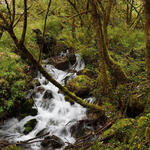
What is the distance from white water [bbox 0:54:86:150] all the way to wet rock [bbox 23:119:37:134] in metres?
0.10

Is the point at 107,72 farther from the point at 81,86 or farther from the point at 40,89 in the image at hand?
the point at 40,89

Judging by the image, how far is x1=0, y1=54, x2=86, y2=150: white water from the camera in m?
4.83

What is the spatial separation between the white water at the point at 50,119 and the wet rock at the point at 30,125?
0.32ft

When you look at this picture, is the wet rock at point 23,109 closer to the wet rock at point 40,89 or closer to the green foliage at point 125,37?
the wet rock at point 40,89

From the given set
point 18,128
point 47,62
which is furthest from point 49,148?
point 47,62

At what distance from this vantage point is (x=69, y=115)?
5.75 metres

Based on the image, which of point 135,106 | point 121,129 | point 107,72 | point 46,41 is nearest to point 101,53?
point 135,106

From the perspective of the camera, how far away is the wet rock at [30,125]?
4969mm

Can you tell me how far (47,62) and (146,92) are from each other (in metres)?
6.15

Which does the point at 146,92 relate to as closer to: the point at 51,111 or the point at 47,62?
the point at 51,111

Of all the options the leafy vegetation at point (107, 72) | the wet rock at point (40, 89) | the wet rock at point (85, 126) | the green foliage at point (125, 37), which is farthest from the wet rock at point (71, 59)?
the wet rock at point (85, 126)

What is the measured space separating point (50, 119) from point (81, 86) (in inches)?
70.3

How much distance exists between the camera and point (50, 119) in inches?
221

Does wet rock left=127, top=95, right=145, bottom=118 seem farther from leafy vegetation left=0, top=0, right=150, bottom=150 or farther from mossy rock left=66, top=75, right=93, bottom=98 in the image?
mossy rock left=66, top=75, right=93, bottom=98
